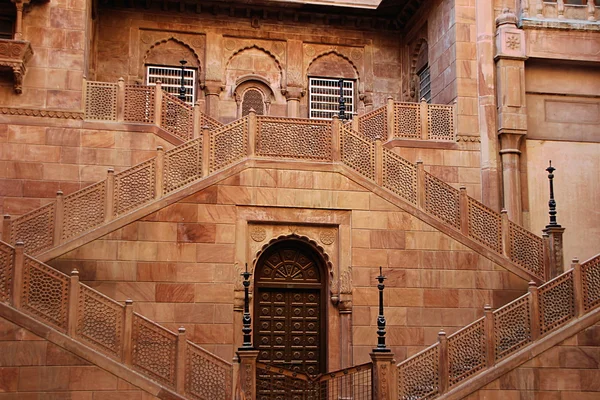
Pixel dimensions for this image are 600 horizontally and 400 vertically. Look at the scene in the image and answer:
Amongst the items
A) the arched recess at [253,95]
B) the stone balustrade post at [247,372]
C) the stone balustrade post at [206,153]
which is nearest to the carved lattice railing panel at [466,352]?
the stone balustrade post at [247,372]

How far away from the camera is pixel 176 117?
72.6 feet

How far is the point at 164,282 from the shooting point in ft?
61.4

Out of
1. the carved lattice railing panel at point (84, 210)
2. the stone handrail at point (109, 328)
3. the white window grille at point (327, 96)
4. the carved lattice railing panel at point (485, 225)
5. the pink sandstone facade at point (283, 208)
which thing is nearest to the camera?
the stone handrail at point (109, 328)

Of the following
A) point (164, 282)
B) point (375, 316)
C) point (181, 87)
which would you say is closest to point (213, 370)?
point (164, 282)

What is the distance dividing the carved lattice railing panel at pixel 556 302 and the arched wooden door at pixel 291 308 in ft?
15.1

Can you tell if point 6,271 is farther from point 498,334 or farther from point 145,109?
point 498,334

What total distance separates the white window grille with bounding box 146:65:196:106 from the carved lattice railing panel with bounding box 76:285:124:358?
11.0m

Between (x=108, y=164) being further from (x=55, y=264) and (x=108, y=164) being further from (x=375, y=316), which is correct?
(x=375, y=316)

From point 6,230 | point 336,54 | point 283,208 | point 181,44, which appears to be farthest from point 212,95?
point 6,230

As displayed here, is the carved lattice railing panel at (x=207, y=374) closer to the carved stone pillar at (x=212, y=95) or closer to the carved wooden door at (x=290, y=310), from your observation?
the carved wooden door at (x=290, y=310)

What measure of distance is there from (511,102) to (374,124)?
142 inches

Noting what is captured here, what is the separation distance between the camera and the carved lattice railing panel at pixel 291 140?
19.9 meters

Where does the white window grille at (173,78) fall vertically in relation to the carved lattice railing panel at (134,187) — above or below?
above

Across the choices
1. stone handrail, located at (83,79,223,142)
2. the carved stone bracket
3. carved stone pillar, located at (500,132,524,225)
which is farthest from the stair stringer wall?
the carved stone bracket
